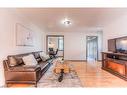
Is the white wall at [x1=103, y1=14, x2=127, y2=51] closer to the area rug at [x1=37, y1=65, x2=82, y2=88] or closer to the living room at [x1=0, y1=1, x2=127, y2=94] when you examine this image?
the living room at [x1=0, y1=1, x2=127, y2=94]

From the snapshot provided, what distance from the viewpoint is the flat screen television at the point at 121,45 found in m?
5.28

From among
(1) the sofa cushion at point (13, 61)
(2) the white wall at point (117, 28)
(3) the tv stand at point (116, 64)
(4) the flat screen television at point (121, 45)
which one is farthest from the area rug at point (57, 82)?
(2) the white wall at point (117, 28)

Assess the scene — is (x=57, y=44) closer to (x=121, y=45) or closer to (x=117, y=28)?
(x=117, y=28)

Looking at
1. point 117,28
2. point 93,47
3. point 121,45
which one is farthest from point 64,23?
point 93,47

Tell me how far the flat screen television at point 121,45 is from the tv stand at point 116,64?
0.22 m

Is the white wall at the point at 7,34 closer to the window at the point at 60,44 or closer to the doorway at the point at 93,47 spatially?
the doorway at the point at 93,47

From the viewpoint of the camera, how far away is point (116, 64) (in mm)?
5602

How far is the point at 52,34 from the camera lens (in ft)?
37.0

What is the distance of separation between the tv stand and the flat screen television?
0.22 meters

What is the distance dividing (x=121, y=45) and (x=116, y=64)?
0.72 m

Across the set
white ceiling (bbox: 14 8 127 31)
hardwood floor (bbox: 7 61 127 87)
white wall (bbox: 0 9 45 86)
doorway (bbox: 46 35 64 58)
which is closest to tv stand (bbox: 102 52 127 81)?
hardwood floor (bbox: 7 61 127 87)
